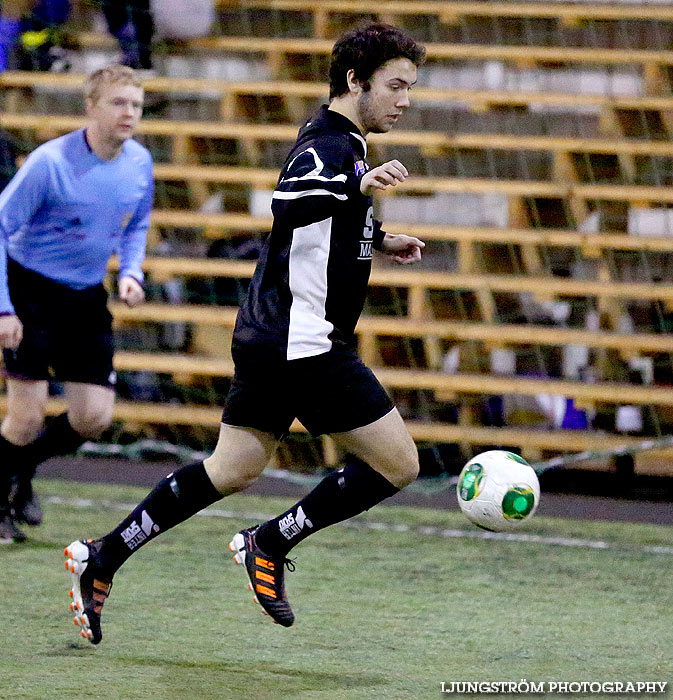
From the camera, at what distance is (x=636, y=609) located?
174 inches

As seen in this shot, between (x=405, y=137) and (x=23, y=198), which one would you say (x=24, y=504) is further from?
(x=405, y=137)

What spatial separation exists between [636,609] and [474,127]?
4897mm

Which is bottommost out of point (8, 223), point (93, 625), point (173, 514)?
point (93, 625)

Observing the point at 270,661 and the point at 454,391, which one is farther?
the point at 454,391

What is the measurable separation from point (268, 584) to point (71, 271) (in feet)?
6.39

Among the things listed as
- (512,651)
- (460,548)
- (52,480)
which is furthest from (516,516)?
(52,480)

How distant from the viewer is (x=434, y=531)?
5.98 metres

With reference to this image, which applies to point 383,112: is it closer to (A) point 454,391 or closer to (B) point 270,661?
(B) point 270,661

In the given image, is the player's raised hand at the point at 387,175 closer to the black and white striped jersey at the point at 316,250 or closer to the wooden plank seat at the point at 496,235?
the black and white striped jersey at the point at 316,250

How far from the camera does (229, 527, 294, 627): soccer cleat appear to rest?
3672 mm

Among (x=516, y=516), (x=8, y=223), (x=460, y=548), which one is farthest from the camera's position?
(x=460, y=548)

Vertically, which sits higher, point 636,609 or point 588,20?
point 588,20

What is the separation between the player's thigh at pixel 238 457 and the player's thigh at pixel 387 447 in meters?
0.21

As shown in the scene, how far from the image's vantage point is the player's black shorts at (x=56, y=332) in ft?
16.8
